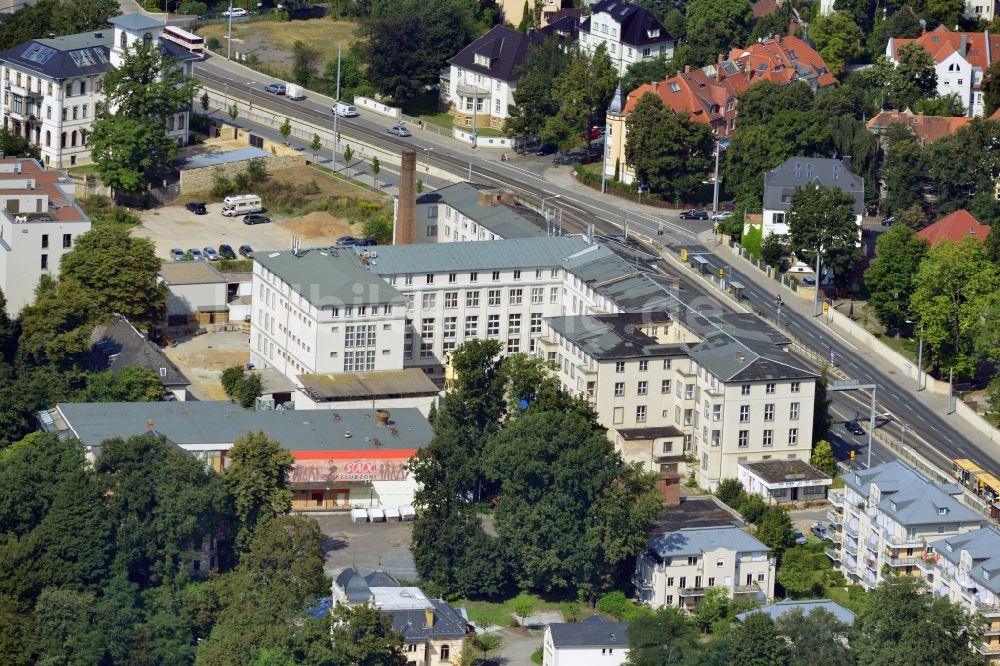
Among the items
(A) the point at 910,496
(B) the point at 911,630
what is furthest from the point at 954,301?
(B) the point at 911,630

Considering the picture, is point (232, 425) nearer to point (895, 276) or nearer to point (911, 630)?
point (911, 630)

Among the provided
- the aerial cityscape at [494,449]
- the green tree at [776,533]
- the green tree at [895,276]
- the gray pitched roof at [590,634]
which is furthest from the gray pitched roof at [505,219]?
the gray pitched roof at [590,634]

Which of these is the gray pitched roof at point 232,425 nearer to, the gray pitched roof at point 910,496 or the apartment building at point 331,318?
the apartment building at point 331,318

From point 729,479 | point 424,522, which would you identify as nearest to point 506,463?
point 424,522

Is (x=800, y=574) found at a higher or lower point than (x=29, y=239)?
lower

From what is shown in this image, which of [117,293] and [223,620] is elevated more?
[117,293]

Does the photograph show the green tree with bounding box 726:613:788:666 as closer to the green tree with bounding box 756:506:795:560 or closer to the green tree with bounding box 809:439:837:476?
the green tree with bounding box 756:506:795:560

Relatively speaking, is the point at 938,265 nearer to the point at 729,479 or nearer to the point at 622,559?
the point at 729,479
